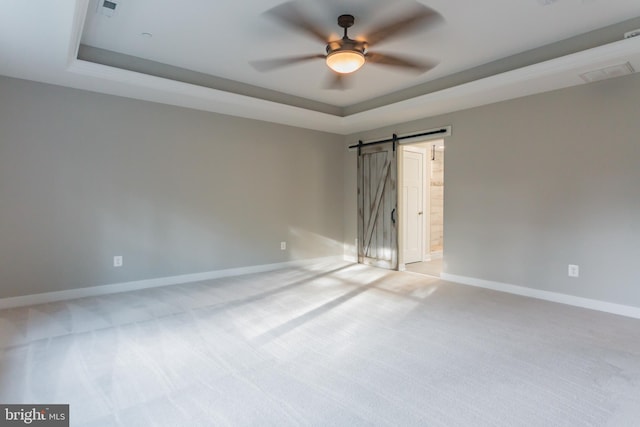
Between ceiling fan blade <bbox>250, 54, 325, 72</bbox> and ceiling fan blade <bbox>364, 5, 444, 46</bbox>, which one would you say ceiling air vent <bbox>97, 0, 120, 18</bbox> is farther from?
ceiling fan blade <bbox>364, 5, 444, 46</bbox>

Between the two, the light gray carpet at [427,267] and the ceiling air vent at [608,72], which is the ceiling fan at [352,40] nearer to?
the ceiling air vent at [608,72]

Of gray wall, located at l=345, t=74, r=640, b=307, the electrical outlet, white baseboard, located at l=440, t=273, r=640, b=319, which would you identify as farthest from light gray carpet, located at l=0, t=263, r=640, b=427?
gray wall, located at l=345, t=74, r=640, b=307

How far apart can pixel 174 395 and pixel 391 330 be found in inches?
69.2

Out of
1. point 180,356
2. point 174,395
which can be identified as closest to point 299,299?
point 180,356

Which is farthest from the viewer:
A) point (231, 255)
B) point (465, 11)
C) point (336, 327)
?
point (231, 255)

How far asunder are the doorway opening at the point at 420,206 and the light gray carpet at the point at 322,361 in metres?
2.09

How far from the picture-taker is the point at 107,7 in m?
2.74

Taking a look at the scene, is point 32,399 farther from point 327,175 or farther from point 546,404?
point 327,175

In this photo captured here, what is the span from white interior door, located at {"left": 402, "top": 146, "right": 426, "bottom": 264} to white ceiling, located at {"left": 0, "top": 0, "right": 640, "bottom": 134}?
64.1 inches

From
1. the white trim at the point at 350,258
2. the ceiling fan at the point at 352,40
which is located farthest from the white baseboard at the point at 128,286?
the ceiling fan at the point at 352,40

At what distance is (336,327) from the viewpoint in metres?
3.00

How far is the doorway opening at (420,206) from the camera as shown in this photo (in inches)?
226

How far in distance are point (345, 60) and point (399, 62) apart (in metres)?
0.56

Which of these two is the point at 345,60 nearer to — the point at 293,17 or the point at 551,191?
the point at 293,17
